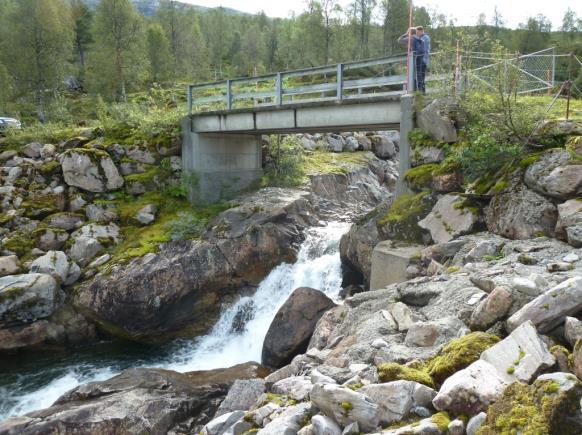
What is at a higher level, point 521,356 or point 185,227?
point 521,356

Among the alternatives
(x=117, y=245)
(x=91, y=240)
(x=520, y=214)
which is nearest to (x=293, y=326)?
(x=520, y=214)

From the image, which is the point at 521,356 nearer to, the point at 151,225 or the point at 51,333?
the point at 51,333

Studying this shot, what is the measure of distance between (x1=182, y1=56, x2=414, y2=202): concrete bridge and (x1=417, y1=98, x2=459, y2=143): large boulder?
52 cm

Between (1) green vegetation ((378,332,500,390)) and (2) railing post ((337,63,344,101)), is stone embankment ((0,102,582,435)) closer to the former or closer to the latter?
(1) green vegetation ((378,332,500,390))

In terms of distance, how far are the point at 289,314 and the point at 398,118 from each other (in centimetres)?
635

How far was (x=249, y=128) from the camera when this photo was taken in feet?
62.0

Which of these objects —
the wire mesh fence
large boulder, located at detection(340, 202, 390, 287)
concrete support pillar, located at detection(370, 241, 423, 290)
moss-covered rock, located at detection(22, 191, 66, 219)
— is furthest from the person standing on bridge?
moss-covered rock, located at detection(22, 191, 66, 219)

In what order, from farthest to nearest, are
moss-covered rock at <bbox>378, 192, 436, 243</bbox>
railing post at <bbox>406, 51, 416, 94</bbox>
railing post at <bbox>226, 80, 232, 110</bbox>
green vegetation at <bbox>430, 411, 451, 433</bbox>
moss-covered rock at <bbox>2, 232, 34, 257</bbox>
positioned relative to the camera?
railing post at <bbox>226, 80, 232, 110</bbox>
moss-covered rock at <bbox>2, 232, 34, 257</bbox>
railing post at <bbox>406, 51, 416, 94</bbox>
moss-covered rock at <bbox>378, 192, 436, 243</bbox>
green vegetation at <bbox>430, 411, 451, 433</bbox>

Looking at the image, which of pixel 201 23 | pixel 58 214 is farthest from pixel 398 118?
pixel 201 23

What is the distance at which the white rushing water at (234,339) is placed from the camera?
14.0 meters

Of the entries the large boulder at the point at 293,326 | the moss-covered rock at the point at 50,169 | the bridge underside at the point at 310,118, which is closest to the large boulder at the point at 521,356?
the large boulder at the point at 293,326

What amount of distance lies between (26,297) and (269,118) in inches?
390

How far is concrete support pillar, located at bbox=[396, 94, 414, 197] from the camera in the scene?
538 inches

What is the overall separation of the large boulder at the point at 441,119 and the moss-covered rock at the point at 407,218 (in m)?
1.64
